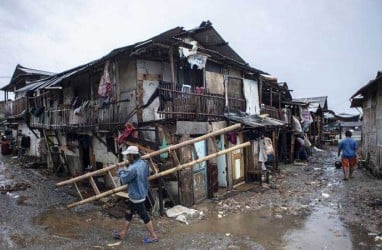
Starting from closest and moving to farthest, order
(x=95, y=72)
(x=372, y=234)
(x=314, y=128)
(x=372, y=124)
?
(x=372, y=234)
(x=95, y=72)
(x=372, y=124)
(x=314, y=128)

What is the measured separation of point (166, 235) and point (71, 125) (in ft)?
25.6

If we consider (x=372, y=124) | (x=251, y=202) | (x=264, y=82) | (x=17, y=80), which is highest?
(x=17, y=80)

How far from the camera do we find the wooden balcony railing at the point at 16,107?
20330mm

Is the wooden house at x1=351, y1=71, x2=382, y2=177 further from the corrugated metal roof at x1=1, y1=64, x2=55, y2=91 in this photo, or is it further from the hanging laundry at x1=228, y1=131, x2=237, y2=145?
the corrugated metal roof at x1=1, y1=64, x2=55, y2=91

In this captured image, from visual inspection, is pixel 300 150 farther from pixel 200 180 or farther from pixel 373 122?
pixel 200 180

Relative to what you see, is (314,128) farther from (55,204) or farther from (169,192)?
(55,204)

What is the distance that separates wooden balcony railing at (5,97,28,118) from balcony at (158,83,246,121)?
13.3 meters

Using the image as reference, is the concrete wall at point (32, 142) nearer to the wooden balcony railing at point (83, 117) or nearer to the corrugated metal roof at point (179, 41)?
the wooden balcony railing at point (83, 117)

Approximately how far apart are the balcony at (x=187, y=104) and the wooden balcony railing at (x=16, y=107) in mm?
13287

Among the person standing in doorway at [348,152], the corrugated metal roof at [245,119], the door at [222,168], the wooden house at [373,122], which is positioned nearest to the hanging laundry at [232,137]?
the door at [222,168]

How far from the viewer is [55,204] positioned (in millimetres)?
10477

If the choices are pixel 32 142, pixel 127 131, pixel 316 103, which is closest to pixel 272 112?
pixel 127 131

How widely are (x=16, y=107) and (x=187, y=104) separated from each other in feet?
58.3

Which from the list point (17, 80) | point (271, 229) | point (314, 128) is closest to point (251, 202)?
point (271, 229)
